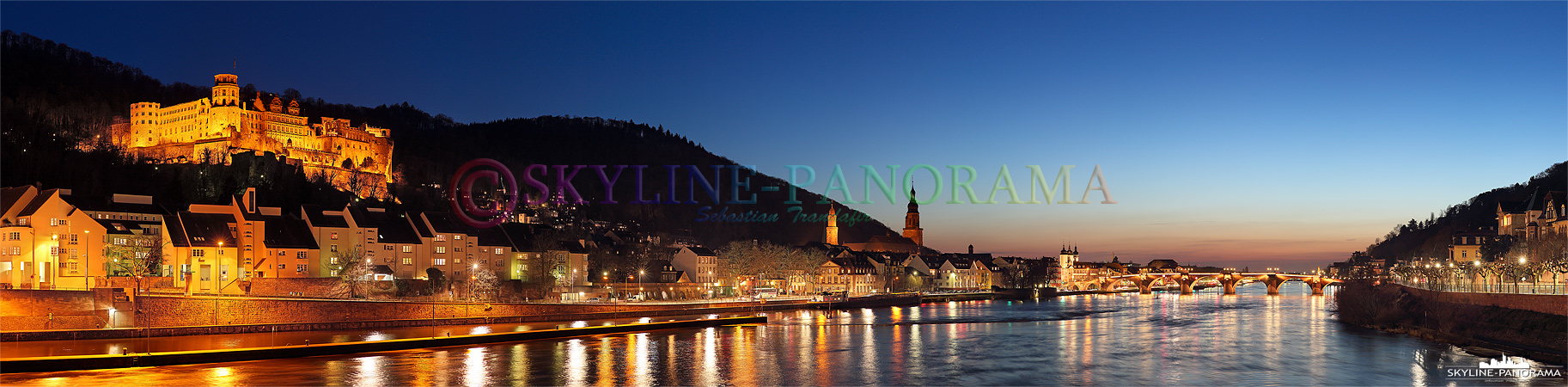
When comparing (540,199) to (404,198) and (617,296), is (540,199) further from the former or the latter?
(617,296)

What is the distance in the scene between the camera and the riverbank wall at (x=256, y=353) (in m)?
30.5

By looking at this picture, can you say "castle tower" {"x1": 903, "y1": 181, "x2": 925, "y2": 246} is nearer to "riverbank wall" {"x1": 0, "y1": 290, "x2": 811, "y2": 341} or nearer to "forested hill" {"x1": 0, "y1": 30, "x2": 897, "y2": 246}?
"forested hill" {"x1": 0, "y1": 30, "x2": 897, "y2": 246}

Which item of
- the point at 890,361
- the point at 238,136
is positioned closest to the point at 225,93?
the point at 238,136

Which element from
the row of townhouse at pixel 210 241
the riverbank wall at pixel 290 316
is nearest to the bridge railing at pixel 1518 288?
the riverbank wall at pixel 290 316

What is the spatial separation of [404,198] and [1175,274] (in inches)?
3413

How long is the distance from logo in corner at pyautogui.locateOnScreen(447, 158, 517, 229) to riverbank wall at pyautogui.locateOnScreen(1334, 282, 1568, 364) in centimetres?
6083

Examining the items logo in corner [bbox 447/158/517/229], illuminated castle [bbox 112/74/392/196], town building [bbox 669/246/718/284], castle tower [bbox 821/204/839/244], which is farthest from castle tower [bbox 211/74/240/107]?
castle tower [bbox 821/204/839/244]

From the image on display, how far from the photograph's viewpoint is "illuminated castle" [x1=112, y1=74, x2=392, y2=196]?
87.6m

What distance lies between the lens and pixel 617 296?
69938 mm

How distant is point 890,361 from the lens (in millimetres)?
36781

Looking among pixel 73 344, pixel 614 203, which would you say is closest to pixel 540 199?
pixel 614 203

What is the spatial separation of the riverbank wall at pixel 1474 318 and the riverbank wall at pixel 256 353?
109 feet

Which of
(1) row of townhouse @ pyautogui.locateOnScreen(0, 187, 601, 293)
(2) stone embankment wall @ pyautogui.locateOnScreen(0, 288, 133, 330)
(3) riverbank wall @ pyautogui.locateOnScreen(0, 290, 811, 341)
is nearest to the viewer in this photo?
(2) stone embankment wall @ pyautogui.locateOnScreen(0, 288, 133, 330)

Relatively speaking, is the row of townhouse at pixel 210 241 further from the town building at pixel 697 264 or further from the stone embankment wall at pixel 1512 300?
the stone embankment wall at pixel 1512 300
